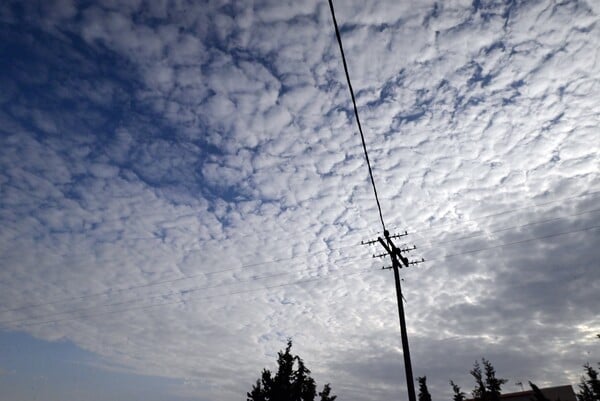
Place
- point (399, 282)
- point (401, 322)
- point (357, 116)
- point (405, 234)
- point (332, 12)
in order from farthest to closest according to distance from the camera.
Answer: point (405, 234), point (399, 282), point (401, 322), point (357, 116), point (332, 12)

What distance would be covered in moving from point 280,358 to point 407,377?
44.6ft

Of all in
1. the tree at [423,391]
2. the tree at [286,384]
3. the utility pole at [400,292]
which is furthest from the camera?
the tree at [423,391]

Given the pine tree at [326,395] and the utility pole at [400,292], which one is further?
the pine tree at [326,395]

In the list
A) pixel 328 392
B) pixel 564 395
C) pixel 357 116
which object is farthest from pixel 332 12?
pixel 564 395

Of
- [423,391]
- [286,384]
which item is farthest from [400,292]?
[423,391]

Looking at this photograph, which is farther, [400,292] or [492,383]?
[492,383]

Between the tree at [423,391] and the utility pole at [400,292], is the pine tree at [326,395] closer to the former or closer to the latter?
the utility pole at [400,292]

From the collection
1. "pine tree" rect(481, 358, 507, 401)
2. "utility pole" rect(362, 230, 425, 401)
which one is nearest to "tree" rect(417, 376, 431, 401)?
"pine tree" rect(481, 358, 507, 401)

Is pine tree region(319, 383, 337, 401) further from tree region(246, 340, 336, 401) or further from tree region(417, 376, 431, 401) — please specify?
tree region(417, 376, 431, 401)

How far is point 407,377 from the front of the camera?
12609mm

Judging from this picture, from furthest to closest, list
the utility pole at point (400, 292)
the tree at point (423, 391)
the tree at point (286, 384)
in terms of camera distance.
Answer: the tree at point (423, 391), the tree at point (286, 384), the utility pole at point (400, 292)

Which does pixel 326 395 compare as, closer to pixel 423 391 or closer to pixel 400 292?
pixel 400 292

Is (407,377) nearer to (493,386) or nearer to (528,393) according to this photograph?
(493,386)

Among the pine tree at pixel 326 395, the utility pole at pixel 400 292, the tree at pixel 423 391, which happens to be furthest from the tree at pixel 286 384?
the tree at pixel 423 391
